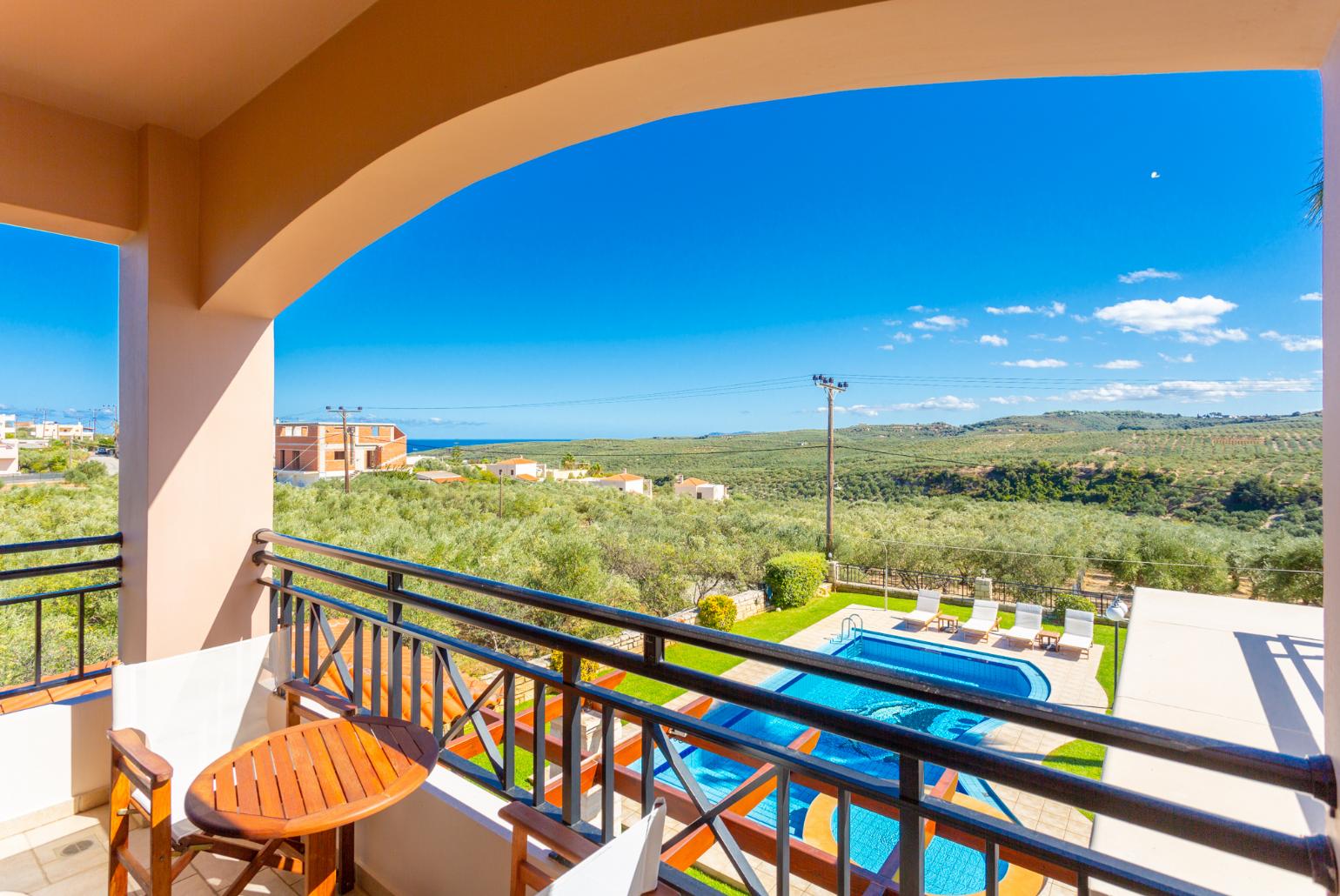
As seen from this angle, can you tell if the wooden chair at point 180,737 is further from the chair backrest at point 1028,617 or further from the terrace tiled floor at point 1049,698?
the chair backrest at point 1028,617

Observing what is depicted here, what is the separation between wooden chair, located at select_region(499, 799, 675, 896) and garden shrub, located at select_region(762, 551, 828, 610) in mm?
16073

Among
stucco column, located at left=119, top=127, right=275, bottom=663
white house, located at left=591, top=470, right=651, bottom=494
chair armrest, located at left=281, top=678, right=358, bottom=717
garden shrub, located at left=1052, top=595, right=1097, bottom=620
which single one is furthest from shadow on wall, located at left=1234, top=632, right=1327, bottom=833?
white house, located at left=591, top=470, right=651, bottom=494

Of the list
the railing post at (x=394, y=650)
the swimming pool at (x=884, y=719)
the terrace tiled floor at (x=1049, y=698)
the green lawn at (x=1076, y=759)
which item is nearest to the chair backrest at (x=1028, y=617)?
the terrace tiled floor at (x=1049, y=698)

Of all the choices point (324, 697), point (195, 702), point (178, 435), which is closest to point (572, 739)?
point (324, 697)

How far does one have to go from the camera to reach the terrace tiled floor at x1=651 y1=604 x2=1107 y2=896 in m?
5.37

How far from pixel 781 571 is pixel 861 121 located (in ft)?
43.9

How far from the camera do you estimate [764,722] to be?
10102mm

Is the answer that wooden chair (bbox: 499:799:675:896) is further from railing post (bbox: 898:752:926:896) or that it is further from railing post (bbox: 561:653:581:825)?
railing post (bbox: 898:752:926:896)

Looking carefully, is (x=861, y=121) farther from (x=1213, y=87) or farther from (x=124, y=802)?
(x=124, y=802)

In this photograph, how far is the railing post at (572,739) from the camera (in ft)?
5.12

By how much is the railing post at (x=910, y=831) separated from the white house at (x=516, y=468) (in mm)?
21246

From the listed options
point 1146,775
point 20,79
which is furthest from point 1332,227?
point 1146,775

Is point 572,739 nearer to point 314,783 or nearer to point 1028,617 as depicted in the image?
point 314,783

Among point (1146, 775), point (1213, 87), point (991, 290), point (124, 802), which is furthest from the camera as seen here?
point (991, 290)
